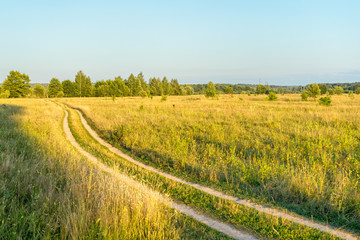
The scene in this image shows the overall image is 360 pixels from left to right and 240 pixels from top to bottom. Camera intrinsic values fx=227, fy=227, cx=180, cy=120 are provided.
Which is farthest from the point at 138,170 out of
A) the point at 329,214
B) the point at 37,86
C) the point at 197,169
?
the point at 37,86

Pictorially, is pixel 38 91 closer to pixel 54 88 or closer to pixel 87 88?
pixel 54 88

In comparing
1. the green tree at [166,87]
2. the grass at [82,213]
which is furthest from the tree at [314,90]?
the green tree at [166,87]

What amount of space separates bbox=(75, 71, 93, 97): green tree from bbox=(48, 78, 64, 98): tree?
6472mm

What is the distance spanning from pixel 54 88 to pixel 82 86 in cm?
1003

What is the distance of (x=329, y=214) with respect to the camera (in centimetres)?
559

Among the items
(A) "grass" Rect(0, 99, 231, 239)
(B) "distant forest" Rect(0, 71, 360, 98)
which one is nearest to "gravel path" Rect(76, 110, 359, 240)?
(A) "grass" Rect(0, 99, 231, 239)

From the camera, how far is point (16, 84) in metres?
71.8

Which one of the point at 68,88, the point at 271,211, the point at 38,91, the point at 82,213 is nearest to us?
the point at 82,213

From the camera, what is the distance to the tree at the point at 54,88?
85312 mm

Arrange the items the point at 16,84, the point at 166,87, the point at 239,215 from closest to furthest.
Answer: the point at 239,215 → the point at 16,84 → the point at 166,87

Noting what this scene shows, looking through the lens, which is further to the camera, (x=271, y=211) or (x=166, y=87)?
(x=166, y=87)

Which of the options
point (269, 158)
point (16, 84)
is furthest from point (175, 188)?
point (16, 84)

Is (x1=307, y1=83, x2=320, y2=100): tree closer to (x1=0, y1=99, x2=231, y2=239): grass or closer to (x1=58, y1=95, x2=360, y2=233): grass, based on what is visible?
(x1=58, y1=95, x2=360, y2=233): grass

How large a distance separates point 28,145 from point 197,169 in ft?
22.4
